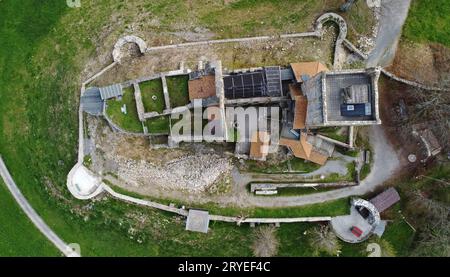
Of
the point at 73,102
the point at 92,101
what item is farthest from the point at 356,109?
the point at 73,102

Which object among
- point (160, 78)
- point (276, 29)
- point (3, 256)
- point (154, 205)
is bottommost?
point (3, 256)

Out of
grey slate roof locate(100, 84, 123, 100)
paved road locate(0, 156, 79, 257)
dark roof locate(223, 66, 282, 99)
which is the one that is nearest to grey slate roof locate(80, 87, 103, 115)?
grey slate roof locate(100, 84, 123, 100)

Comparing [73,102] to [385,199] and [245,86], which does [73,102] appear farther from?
[385,199]

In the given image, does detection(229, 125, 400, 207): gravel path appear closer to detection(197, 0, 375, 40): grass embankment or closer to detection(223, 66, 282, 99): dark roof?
detection(223, 66, 282, 99): dark roof

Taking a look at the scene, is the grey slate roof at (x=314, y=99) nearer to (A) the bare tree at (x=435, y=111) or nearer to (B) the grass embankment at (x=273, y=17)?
(B) the grass embankment at (x=273, y=17)

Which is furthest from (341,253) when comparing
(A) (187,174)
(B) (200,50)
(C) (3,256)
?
(C) (3,256)

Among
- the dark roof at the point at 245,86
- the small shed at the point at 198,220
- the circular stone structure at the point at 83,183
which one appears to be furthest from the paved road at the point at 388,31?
the circular stone structure at the point at 83,183

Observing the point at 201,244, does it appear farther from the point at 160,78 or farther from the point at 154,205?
the point at 160,78
